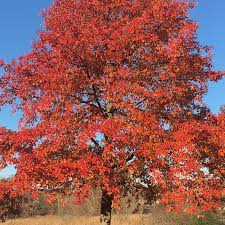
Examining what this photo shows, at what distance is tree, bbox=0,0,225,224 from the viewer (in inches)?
723

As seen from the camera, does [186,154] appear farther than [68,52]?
No

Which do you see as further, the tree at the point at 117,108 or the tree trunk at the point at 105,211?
the tree trunk at the point at 105,211

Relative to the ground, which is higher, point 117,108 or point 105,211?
point 117,108

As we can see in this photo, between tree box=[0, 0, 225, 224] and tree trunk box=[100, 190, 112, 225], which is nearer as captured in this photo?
tree box=[0, 0, 225, 224]

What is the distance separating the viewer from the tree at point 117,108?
18359 millimetres

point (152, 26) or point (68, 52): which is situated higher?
point (152, 26)

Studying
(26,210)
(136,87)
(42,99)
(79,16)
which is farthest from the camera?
(26,210)

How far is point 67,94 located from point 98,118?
1.74 metres

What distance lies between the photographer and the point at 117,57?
68.8ft

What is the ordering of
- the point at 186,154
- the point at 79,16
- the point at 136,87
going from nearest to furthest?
the point at 186,154
the point at 136,87
the point at 79,16

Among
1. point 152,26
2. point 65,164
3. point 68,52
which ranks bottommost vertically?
point 65,164

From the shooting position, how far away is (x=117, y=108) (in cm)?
2106

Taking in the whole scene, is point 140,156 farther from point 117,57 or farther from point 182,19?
point 182,19

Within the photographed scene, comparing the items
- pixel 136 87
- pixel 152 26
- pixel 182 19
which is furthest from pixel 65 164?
pixel 182 19
